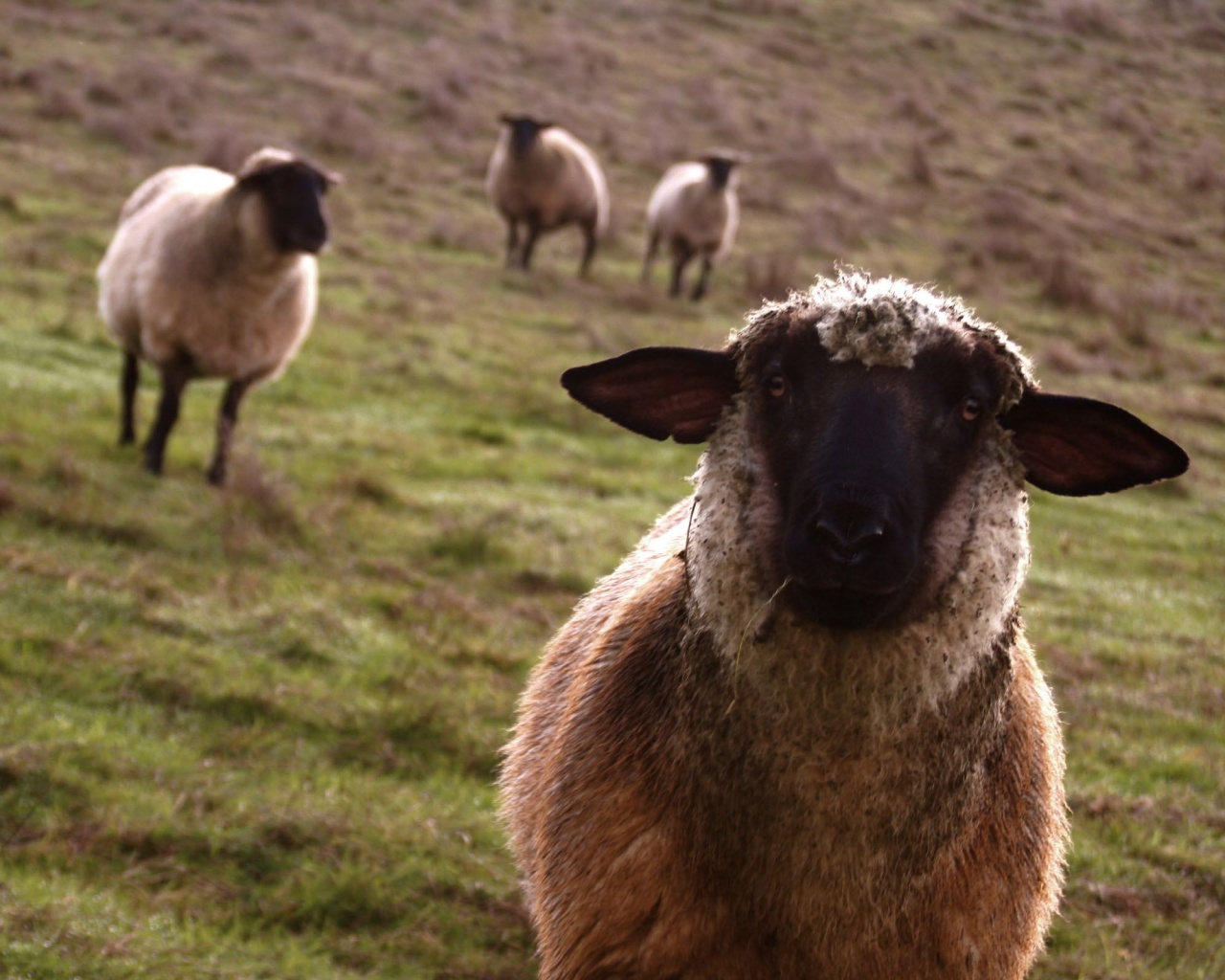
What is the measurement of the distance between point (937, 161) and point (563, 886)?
2237 cm

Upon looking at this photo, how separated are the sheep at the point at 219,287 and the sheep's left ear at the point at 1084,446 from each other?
19.0 feet

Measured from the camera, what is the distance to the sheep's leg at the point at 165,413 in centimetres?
764

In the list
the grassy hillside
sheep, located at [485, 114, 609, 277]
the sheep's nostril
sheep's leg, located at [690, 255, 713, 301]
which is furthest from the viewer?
sheep, located at [485, 114, 609, 277]

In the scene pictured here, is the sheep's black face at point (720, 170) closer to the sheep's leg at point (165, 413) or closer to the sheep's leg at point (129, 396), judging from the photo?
the sheep's leg at point (129, 396)

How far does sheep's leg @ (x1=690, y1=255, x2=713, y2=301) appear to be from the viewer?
15797 millimetres

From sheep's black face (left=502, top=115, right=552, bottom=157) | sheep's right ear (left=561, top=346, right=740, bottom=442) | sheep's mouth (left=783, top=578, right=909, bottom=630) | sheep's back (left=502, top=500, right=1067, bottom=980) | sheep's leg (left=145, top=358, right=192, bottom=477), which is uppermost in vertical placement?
sheep's right ear (left=561, top=346, right=740, bottom=442)

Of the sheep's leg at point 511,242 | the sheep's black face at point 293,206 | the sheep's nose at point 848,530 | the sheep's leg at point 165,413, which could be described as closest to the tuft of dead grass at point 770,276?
the sheep's leg at point 511,242

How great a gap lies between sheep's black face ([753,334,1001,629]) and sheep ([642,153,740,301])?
43.8ft

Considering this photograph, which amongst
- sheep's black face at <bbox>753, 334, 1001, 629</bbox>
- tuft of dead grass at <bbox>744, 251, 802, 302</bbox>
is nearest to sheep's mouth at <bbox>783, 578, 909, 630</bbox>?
sheep's black face at <bbox>753, 334, 1001, 629</bbox>

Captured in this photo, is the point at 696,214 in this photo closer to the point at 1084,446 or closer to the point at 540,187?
the point at 540,187

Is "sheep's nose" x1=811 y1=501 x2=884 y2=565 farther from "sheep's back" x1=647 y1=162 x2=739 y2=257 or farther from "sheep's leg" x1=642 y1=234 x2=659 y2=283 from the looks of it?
"sheep's leg" x1=642 y1=234 x2=659 y2=283

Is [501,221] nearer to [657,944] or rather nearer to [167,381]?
[167,381]

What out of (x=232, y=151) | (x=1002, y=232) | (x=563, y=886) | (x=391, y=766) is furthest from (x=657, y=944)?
(x=1002, y=232)

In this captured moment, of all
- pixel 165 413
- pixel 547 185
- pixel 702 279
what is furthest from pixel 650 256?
pixel 165 413
